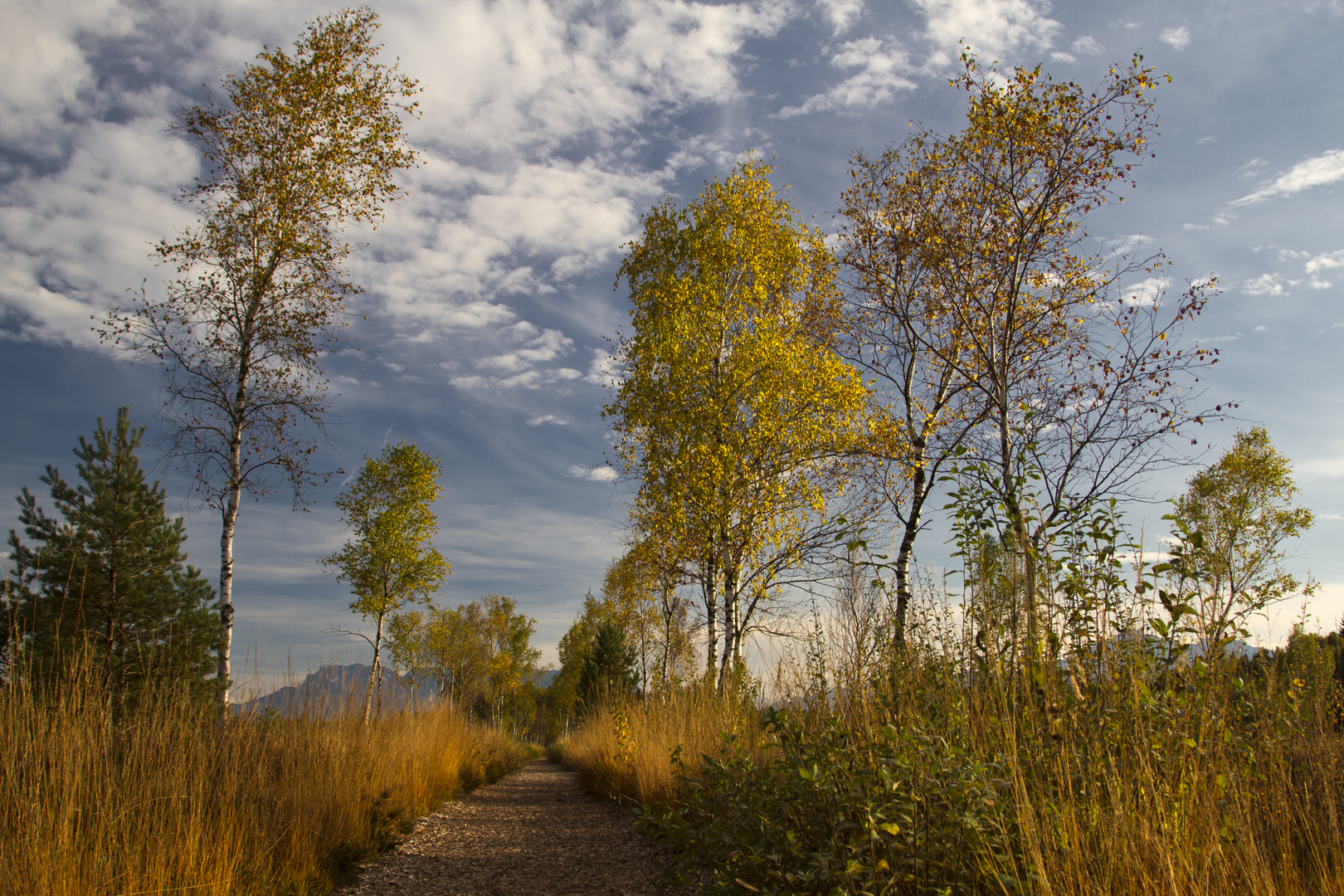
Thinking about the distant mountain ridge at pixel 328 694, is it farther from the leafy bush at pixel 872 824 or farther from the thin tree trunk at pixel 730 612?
the thin tree trunk at pixel 730 612

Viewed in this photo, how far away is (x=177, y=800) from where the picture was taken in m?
3.48

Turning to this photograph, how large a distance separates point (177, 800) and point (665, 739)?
461 cm

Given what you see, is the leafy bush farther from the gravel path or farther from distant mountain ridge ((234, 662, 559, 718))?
distant mountain ridge ((234, 662, 559, 718))

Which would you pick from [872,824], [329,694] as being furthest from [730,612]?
[872,824]

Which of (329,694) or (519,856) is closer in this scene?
(519,856)

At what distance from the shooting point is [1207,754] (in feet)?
8.93

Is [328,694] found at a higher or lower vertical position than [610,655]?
higher

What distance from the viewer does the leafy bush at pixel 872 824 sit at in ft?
7.35

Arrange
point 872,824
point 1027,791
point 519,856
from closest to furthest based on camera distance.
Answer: point 872,824 → point 1027,791 → point 519,856

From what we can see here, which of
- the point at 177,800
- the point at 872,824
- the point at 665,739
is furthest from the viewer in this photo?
the point at 665,739

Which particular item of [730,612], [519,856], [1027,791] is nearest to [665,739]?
[519,856]

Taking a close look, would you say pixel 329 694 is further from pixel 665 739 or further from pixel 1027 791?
pixel 1027 791

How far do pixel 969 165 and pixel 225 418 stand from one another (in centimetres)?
1073

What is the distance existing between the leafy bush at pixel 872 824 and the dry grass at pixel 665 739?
1.95 m
